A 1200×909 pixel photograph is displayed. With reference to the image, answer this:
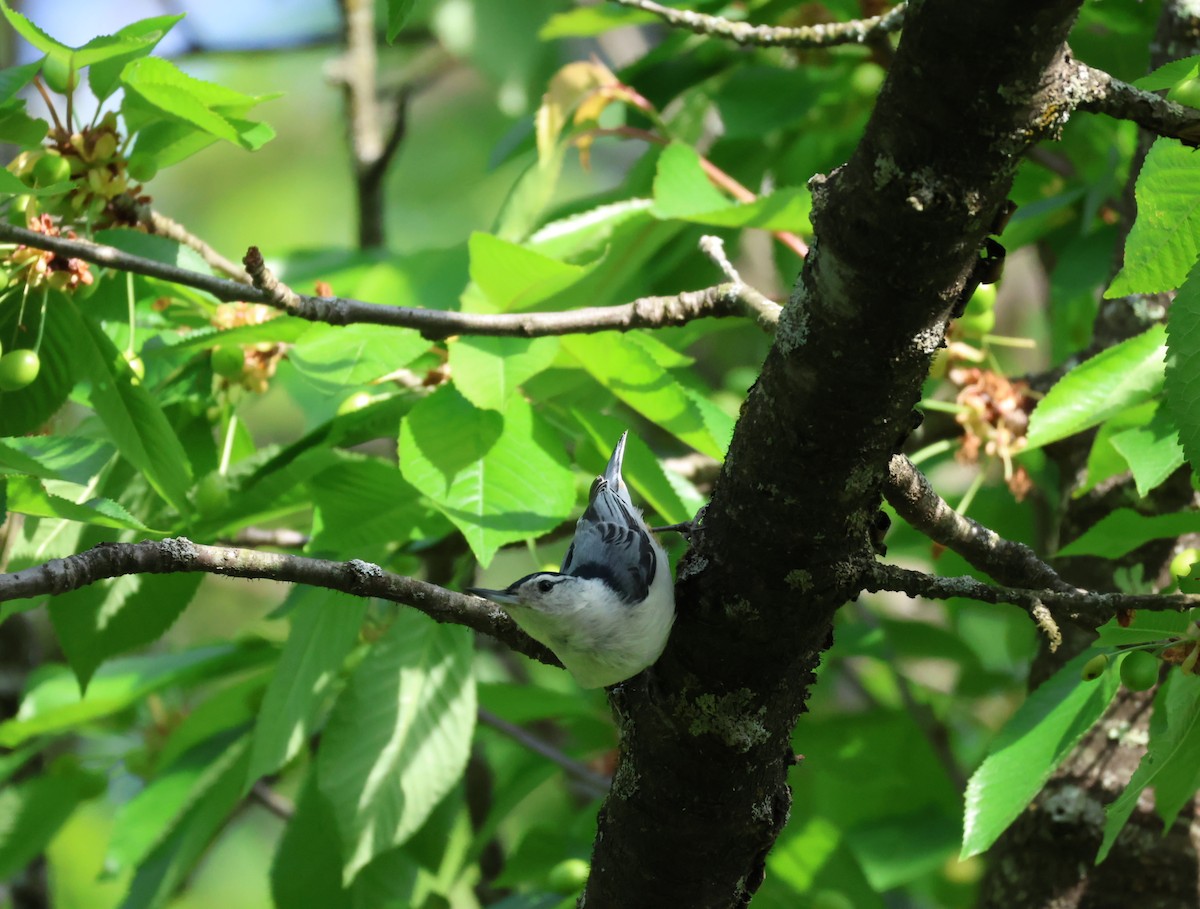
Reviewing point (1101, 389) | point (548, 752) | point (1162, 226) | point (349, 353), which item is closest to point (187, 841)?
point (548, 752)

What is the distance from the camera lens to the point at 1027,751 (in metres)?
1.44

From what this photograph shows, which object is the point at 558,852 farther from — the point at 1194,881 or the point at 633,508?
the point at 1194,881

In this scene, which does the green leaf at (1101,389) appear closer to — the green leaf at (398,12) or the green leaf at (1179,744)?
the green leaf at (1179,744)

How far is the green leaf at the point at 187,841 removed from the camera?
6.72ft

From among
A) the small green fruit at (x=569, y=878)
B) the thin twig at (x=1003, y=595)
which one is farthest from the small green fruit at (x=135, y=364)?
the small green fruit at (x=569, y=878)

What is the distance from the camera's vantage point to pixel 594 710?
269 cm

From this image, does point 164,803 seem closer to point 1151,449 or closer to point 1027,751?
point 1027,751

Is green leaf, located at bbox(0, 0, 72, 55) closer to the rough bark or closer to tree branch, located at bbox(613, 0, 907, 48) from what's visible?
tree branch, located at bbox(613, 0, 907, 48)

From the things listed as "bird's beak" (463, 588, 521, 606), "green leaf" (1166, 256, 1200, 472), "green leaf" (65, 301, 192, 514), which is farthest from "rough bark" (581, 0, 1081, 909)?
"green leaf" (65, 301, 192, 514)

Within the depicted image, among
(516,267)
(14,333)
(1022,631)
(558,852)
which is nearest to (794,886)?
(558,852)

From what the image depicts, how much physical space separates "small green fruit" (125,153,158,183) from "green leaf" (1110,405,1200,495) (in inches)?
53.2

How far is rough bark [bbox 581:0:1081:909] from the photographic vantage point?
0.93 m

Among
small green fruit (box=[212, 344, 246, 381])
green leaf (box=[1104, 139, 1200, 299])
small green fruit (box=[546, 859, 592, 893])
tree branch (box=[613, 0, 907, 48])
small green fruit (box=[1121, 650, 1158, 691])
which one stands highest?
tree branch (box=[613, 0, 907, 48])

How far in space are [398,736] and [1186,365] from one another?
1231 mm
